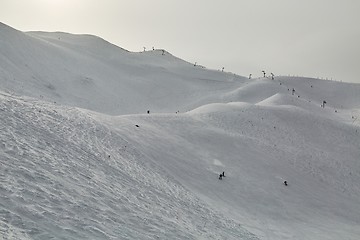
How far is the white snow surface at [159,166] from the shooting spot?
12.1m

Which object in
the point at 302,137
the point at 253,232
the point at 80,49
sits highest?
the point at 80,49

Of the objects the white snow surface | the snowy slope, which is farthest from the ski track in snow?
the snowy slope

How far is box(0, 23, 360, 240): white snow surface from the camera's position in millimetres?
12062

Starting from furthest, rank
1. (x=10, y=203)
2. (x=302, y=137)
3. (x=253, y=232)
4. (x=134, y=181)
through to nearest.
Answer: (x=302, y=137) → (x=253, y=232) → (x=134, y=181) → (x=10, y=203)

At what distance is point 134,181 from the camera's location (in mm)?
18266

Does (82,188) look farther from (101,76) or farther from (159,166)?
(101,76)

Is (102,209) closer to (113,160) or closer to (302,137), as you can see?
(113,160)

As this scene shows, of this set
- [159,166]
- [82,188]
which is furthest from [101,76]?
[82,188]

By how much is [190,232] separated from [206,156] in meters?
15.2

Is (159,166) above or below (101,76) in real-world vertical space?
below

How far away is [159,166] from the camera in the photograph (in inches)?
933

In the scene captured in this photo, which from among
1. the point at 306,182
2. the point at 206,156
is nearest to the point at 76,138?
the point at 206,156

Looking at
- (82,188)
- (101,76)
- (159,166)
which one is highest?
(101,76)

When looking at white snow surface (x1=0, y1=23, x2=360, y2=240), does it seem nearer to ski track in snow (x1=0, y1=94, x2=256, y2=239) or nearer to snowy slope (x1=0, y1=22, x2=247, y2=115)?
ski track in snow (x1=0, y1=94, x2=256, y2=239)
